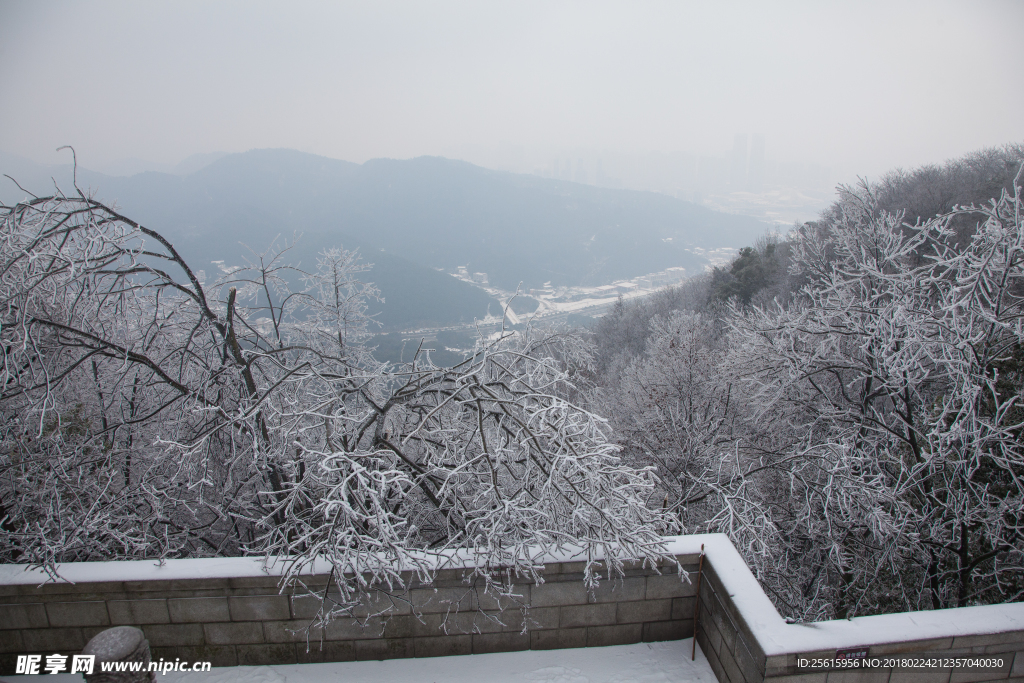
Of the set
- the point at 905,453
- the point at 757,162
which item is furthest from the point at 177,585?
the point at 757,162

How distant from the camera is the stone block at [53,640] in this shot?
3396 mm

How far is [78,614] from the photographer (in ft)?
11.1

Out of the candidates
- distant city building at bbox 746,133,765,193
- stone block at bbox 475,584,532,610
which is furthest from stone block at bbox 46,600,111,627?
distant city building at bbox 746,133,765,193

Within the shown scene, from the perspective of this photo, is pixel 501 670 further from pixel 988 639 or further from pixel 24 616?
pixel 24 616

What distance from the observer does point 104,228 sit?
4.57 metres

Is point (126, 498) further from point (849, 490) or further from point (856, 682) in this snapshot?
point (849, 490)

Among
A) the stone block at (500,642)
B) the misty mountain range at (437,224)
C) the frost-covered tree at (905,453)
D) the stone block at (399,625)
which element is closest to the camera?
the stone block at (399,625)

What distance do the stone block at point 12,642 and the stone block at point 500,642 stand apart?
2902 mm

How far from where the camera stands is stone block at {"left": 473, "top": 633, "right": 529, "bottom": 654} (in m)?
3.56

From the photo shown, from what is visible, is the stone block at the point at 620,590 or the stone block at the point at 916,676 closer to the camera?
the stone block at the point at 916,676

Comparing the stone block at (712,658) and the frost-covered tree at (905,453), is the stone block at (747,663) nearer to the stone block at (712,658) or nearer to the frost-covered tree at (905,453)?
the stone block at (712,658)

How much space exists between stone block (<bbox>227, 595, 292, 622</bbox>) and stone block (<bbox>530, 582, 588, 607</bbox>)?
5.17 ft

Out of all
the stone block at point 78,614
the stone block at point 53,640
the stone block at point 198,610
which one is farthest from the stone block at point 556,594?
the stone block at point 53,640

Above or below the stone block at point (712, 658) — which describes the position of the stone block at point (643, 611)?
above
